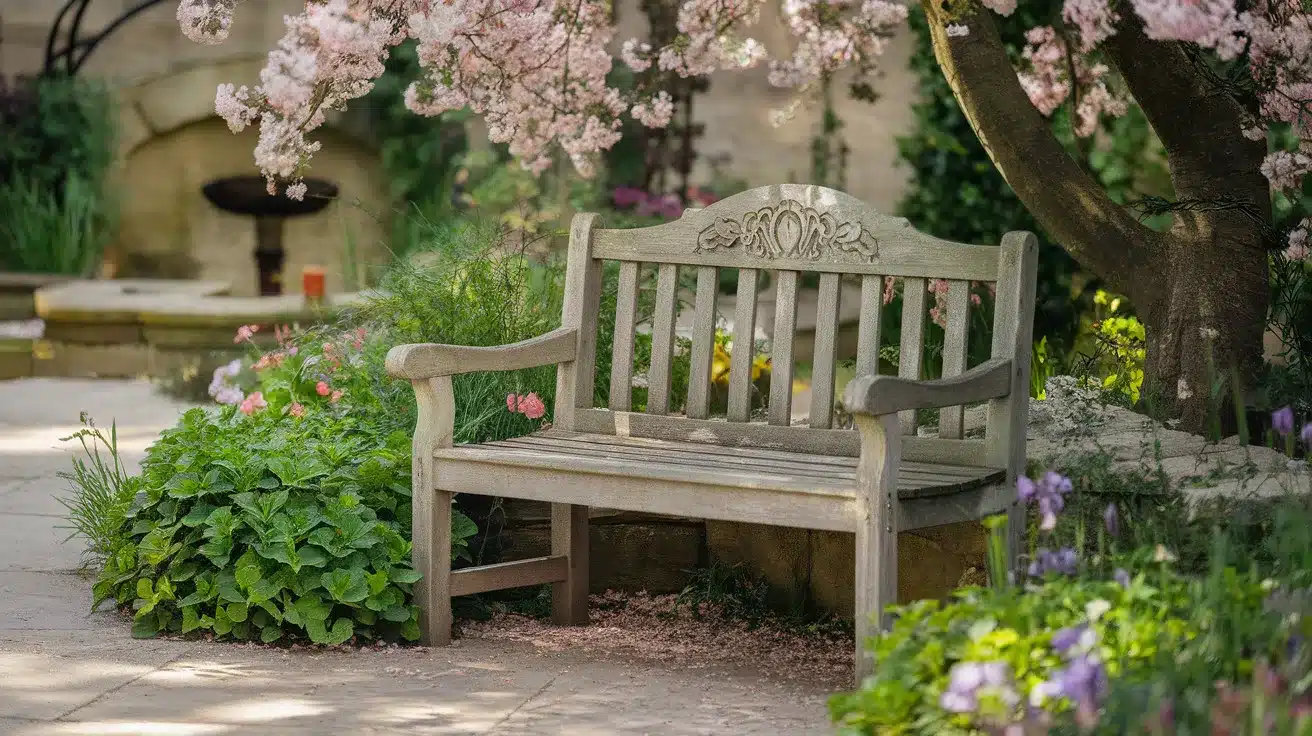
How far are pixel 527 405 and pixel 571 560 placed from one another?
1.42 ft

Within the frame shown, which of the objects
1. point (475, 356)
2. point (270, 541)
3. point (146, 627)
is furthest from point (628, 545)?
point (146, 627)

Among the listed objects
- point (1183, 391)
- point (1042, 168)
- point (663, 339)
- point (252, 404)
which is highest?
point (1042, 168)

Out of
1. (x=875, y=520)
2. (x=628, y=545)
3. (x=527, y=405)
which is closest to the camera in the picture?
(x=875, y=520)

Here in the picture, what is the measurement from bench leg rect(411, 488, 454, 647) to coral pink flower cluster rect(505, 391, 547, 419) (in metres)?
0.52

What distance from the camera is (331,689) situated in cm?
356

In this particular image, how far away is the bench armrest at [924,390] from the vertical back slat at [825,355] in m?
0.40

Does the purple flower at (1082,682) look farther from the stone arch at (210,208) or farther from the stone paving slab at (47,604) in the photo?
the stone arch at (210,208)

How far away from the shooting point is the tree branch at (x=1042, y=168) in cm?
448

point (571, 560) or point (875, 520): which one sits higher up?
point (875, 520)

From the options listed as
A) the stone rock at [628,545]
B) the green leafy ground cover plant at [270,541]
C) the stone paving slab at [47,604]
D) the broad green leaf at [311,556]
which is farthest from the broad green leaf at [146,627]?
the stone rock at [628,545]

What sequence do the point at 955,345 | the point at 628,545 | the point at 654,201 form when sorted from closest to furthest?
the point at 955,345 → the point at 628,545 → the point at 654,201

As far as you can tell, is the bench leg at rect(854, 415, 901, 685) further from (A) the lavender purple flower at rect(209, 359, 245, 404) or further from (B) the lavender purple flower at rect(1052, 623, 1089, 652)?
(A) the lavender purple flower at rect(209, 359, 245, 404)

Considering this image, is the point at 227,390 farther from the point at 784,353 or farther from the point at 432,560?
the point at 784,353

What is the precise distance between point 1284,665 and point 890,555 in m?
0.97
